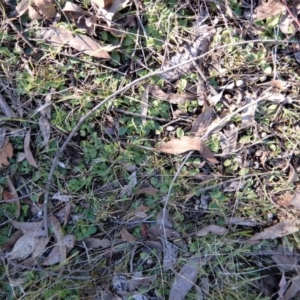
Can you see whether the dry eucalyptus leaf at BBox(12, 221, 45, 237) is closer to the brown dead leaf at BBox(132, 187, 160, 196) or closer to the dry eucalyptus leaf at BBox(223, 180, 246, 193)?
the brown dead leaf at BBox(132, 187, 160, 196)

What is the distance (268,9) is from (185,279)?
54.6 inches

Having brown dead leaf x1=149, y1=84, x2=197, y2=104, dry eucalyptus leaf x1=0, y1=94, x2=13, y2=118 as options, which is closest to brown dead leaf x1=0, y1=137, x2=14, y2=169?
dry eucalyptus leaf x1=0, y1=94, x2=13, y2=118

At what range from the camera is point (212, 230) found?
2217 mm

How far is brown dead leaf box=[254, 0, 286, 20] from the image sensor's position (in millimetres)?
2221

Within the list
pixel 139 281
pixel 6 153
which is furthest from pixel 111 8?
pixel 139 281

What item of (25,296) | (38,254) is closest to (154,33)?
(38,254)

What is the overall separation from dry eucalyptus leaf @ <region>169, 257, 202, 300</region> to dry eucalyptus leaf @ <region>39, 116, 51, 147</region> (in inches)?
36.2

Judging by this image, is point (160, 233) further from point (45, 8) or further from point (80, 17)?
point (45, 8)

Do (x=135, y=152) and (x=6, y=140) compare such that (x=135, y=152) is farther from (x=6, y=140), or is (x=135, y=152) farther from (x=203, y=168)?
(x=6, y=140)

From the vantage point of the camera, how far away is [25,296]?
2.17 m

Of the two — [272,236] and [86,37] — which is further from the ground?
[86,37]

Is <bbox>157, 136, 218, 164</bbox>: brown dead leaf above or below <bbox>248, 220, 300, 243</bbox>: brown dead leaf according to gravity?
above

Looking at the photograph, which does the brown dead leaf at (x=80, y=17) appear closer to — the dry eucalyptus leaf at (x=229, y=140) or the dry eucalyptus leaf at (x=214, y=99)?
the dry eucalyptus leaf at (x=214, y=99)

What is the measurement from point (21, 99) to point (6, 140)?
0.22 metres
